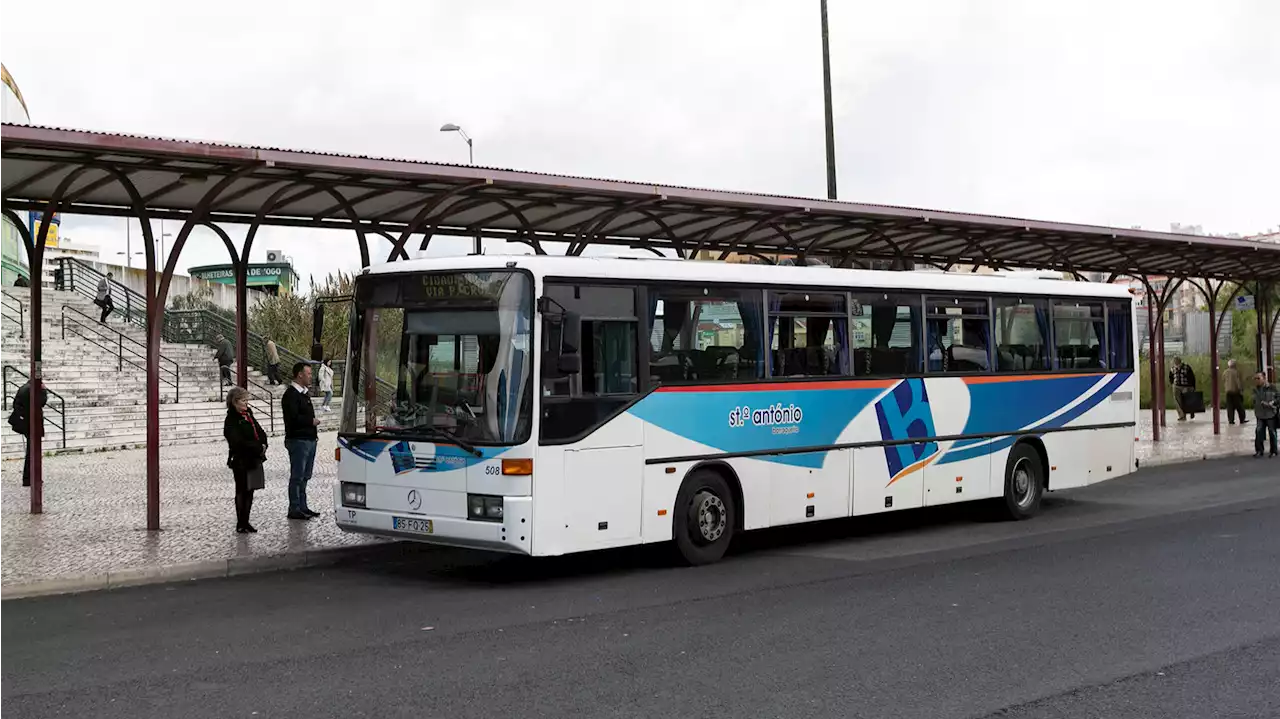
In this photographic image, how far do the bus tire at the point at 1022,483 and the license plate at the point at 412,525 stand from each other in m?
7.74

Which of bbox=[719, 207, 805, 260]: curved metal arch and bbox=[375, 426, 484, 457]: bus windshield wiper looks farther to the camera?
bbox=[719, 207, 805, 260]: curved metal arch

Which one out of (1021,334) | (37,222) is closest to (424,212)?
(1021,334)

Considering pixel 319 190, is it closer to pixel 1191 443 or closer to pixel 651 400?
pixel 651 400

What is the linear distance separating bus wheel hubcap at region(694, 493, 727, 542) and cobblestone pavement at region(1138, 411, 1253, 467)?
13.5 meters

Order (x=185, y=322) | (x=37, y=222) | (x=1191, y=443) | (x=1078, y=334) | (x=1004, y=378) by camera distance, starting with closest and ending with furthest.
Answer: (x=1004, y=378) → (x=1078, y=334) → (x=1191, y=443) → (x=185, y=322) → (x=37, y=222)

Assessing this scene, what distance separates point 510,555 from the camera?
530 inches

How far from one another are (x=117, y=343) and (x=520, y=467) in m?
26.5

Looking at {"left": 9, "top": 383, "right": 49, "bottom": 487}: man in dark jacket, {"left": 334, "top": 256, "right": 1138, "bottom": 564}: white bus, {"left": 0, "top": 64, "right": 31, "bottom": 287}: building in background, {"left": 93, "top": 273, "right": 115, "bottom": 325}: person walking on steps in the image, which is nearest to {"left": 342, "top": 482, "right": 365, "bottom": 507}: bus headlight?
{"left": 334, "top": 256, "right": 1138, "bottom": 564}: white bus

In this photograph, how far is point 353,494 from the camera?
12.0 meters

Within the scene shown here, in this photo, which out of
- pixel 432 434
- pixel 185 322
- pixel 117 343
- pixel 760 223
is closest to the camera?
pixel 432 434

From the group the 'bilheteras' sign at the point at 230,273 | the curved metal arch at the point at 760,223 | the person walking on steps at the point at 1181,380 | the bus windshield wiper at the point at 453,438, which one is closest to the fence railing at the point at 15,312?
the curved metal arch at the point at 760,223

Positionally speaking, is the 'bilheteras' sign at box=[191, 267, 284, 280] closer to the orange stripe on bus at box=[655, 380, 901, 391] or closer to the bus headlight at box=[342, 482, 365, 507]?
the orange stripe on bus at box=[655, 380, 901, 391]

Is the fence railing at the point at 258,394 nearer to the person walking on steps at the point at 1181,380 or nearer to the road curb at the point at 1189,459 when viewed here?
the road curb at the point at 1189,459

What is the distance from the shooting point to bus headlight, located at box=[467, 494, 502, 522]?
36.3ft
